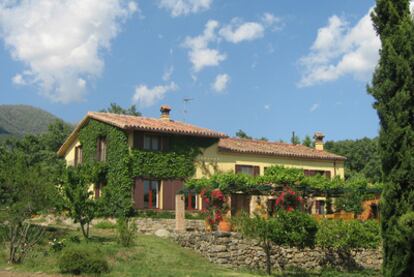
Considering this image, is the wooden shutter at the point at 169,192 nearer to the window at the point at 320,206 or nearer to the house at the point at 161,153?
the house at the point at 161,153

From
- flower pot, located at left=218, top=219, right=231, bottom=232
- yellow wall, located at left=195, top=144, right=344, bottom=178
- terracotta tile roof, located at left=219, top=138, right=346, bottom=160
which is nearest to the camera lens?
flower pot, located at left=218, top=219, right=231, bottom=232

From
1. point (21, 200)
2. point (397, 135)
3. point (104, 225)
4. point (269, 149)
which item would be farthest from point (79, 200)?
point (269, 149)

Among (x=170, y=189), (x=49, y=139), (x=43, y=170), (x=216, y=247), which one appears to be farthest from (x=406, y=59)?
(x=49, y=139)

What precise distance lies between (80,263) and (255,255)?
27.6 feet

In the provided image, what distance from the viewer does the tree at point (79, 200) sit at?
68.9 feet

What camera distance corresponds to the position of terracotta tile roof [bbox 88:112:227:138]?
2783cm

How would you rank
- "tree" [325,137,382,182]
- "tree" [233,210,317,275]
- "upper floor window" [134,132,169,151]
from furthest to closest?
"tree" [325,137,382,182], "upper floor window" [134,132,169,151], "tree" [233,210,317,275]

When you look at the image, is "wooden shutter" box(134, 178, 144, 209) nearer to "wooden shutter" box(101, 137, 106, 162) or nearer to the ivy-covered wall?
the ivy-covered wall

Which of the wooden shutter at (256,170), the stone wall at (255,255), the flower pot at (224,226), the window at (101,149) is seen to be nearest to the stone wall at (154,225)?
the stone wall at (255,255)

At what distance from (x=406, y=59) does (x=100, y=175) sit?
19775 mm

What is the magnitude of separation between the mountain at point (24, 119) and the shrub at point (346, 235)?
13861 cm

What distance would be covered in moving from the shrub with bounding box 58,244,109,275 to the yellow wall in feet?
51.0

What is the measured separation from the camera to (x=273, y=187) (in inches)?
922

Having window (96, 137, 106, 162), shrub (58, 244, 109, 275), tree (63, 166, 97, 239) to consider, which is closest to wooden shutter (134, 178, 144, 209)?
window (96, 137, 106, 162)
